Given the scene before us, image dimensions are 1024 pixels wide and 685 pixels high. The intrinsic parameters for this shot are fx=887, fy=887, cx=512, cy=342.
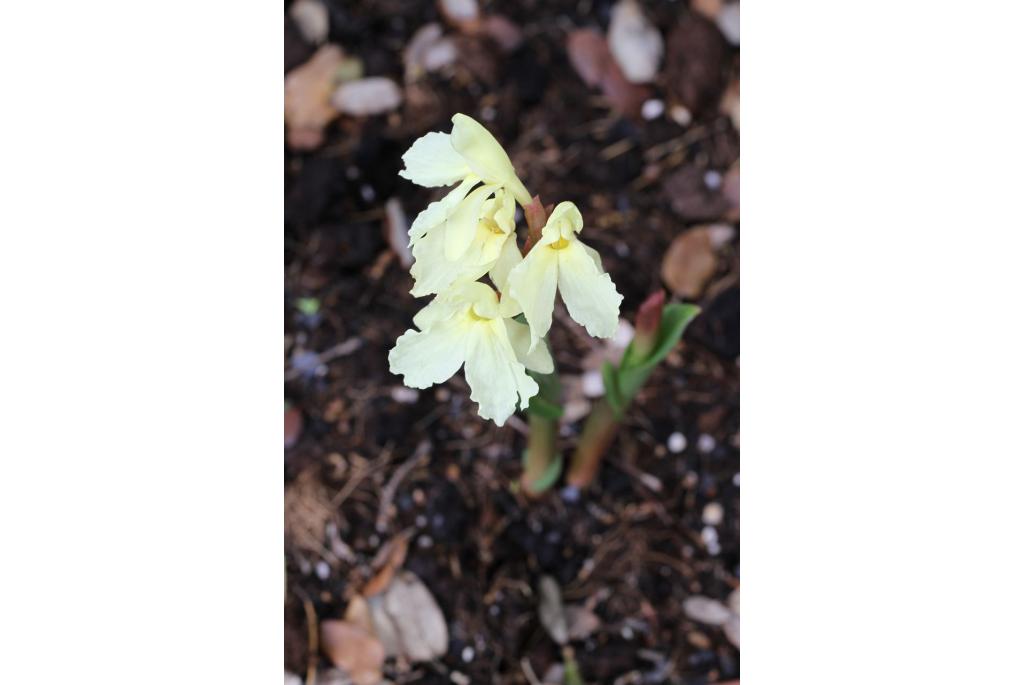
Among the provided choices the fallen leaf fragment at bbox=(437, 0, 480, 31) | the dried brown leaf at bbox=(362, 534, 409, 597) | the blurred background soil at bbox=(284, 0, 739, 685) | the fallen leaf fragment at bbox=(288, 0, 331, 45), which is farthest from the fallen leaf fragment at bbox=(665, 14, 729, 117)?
the dried brown leaf at bbox=(362, 534, 409, 597)

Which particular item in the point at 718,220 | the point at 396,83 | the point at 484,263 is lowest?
the point at 718,220

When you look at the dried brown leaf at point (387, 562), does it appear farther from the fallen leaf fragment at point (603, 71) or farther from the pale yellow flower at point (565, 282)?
the fallen leaf fragment at point (603, 71)

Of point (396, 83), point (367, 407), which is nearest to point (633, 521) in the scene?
point (367, 407)

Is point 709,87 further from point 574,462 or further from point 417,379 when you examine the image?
point 417,379

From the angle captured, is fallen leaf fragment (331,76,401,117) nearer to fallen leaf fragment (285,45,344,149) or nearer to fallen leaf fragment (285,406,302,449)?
fallen leaf fragment (285,45,344,149)

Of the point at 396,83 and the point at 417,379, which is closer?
the point at 417,379

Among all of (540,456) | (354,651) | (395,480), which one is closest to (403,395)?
(395,480)
